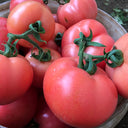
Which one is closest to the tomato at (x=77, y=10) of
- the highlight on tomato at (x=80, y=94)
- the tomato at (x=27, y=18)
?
the tomato at (x=27, y=18)

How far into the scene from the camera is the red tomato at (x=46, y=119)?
0.69 m

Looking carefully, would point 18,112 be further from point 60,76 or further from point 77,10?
point 77,10

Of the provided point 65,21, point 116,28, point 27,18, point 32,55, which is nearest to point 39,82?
point 32,55

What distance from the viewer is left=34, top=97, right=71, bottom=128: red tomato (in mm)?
694

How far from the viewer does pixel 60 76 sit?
494 mm

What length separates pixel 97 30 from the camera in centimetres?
73

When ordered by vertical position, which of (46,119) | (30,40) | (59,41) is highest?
(30,40)

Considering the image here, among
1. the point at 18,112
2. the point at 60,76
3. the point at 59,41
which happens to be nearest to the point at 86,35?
the point at 59,41

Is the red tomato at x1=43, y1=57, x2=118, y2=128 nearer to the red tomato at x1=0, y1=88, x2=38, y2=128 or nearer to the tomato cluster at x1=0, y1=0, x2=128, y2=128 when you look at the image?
the tomato cluster at x1=0, y1=0, x2=128, y2=128

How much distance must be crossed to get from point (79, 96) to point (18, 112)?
0.91ft

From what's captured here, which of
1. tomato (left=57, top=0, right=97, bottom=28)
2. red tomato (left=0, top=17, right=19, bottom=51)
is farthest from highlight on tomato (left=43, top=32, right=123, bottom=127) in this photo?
tomato (left=57, top=0, right=97, bottom=28)

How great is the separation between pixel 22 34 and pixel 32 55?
0.10m

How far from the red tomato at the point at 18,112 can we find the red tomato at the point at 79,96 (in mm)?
169

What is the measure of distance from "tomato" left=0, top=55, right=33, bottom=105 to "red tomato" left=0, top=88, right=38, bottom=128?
101mm
